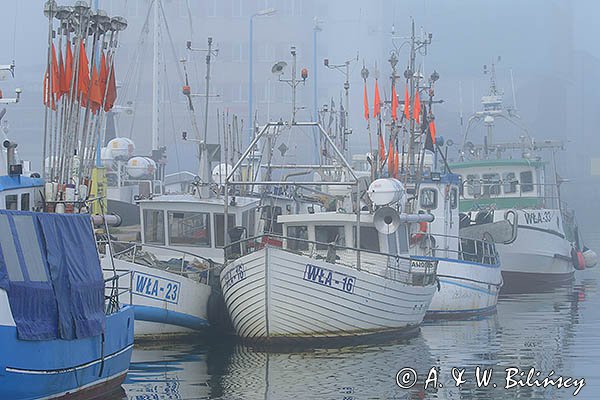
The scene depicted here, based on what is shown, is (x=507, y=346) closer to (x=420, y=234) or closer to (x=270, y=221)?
(x=420, y=234)

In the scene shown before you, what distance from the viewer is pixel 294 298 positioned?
23609mm

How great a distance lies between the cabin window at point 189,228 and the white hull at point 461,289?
657 centimetres

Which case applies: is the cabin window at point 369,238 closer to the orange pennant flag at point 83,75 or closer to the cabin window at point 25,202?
the orange pennant flag at point 83,75

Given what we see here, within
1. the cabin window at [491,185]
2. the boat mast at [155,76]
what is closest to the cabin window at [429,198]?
the cabin window at [491,185]

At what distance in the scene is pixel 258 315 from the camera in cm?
2392

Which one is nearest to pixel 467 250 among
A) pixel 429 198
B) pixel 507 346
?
pixel 429 198

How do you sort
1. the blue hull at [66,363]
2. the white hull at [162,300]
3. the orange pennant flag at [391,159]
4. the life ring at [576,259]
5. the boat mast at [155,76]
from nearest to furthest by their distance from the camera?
the blue hull at [66,363], the white hull at [162,300], the orange pennant flag at [391,159], the boat mast at [155,76], the life ring at [576,259]

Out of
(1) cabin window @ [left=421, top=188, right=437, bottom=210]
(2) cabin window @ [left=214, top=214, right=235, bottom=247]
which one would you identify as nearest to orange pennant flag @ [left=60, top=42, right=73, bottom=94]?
(2) cabin window @ [left=214, top=214, right=235, bottom=247]

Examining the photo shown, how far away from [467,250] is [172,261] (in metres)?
→ 10.9

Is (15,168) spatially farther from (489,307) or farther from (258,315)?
(489,307)

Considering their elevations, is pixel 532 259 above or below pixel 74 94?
below

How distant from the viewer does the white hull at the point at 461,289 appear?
31.4m

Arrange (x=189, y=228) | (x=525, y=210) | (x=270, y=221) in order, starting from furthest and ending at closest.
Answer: (x=525, y=210), (x=270, y=221), (x=189, y=228)

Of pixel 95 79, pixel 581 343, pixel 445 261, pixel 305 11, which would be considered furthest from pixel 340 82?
pixel 95 79
